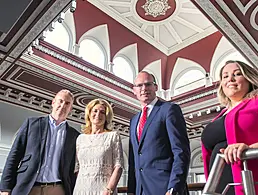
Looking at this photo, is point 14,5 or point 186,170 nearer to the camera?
point 186,170

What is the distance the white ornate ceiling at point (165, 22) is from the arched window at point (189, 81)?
898 millimetres

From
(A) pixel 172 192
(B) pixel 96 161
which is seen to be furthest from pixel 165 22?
(A) pixel 172 192

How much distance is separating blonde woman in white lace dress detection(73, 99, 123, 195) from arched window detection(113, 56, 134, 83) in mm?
6049

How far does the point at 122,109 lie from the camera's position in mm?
8039

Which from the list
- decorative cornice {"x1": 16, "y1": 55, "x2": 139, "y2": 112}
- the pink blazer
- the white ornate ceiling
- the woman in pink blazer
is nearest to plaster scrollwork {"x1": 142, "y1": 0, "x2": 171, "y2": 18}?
the white ornate ceiling

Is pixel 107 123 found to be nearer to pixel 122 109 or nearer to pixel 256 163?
pixel 256 163

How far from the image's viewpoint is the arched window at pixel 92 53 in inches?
294

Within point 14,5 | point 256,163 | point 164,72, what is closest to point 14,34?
point 14,5

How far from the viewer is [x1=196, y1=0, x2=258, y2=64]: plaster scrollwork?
14.2ft

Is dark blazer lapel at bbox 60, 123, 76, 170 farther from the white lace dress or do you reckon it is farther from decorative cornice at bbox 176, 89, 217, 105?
decorative cornice at bbox 176, 89, 217, 105

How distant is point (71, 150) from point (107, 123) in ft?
1.10

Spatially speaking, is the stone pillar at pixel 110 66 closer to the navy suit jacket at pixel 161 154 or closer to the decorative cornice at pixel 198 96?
the decorative cornice at pixel 198 96

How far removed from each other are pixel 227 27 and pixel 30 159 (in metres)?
3.97

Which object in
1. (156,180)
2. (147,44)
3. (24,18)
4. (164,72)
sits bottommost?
(156,180)
